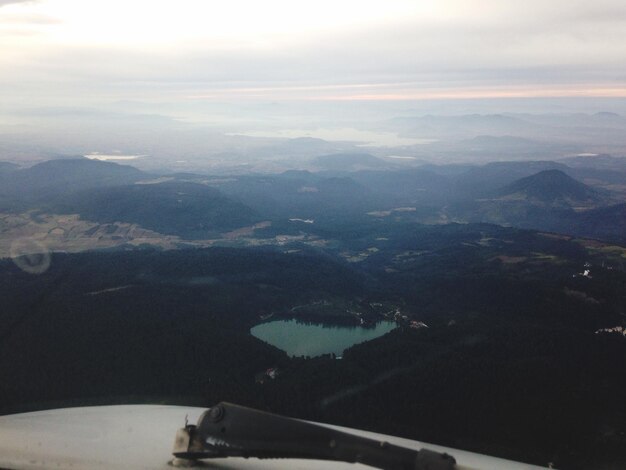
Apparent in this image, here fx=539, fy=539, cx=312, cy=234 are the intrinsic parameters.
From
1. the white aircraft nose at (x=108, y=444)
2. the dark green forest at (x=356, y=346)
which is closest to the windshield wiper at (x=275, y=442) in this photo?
the white aircraft nose at (x=108, y=444)

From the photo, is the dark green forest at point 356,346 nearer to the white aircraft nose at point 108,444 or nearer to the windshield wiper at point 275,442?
the white aircraft nose at point 108,444

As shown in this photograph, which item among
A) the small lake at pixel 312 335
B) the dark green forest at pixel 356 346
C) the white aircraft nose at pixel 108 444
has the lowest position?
the small lake at pixel 312 335

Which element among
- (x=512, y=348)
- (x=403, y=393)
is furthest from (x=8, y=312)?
(x=512, y=348)

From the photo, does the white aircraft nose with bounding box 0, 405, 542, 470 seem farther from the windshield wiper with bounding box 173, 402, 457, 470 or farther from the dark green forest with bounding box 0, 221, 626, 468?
the dark green forest with bounding box 0, 221, 626, 468

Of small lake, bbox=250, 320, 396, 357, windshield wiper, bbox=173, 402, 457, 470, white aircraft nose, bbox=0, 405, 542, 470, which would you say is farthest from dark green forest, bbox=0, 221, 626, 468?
windshield wiper, bbox=173, 402, 457, 470

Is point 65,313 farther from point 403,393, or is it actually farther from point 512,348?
point 512,348

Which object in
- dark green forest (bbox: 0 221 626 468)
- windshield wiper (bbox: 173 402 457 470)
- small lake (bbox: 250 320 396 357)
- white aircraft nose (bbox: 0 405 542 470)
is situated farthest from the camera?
small lake (bbox: 250 320 396 357)
